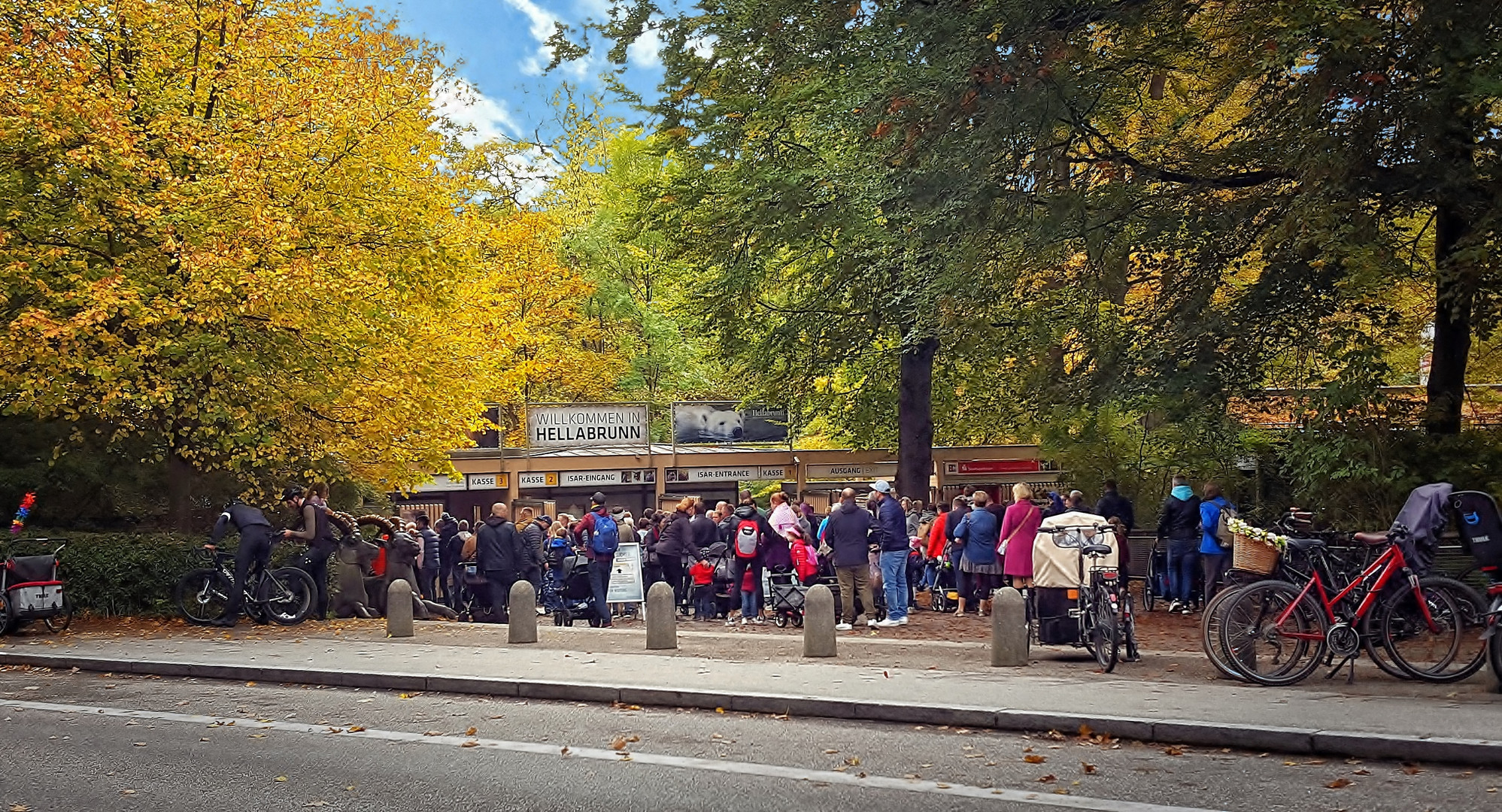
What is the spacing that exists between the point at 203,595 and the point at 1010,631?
37.5 ft

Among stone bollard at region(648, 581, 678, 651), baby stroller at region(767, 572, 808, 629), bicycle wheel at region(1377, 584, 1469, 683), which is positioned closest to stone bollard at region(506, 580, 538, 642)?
stone bollard at region(648, 581, 678, 651)

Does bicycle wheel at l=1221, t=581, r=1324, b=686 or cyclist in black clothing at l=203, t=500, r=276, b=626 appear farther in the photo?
cyclist in black clothing at l=203, t=500, r=276, b=626

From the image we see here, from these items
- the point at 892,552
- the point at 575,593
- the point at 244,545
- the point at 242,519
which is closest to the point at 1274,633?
the point at 892,552

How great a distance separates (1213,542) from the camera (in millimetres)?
18047

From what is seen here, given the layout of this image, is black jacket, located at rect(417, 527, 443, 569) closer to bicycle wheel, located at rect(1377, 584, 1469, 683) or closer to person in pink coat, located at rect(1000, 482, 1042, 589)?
person in pink coat, located at rect(1000, 482, 1042, 589)

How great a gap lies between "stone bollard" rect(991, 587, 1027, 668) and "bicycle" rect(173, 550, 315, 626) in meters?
10.3

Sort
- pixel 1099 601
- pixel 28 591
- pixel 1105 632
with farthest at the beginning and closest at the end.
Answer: pixel 28 591 → pixel 1099 601 → pixel 1105 632

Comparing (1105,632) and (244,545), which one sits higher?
(244,545)

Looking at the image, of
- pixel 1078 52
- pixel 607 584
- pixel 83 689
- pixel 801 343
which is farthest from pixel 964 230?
pixel 83 689

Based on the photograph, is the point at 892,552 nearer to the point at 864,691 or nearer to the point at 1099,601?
the point at 1099,601

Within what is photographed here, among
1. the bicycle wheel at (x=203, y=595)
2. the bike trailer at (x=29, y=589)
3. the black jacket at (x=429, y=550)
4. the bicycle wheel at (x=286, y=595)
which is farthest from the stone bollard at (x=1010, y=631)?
the black jacket at (x=429, y=550)

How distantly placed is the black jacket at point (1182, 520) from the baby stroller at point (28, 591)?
1422 centimetres

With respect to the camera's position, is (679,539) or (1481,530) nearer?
(1481,530)

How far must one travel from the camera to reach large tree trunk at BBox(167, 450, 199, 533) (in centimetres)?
2125
